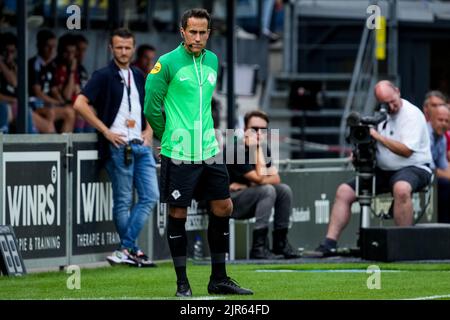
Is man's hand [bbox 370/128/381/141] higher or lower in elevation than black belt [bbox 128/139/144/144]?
higher

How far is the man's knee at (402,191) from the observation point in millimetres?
14484

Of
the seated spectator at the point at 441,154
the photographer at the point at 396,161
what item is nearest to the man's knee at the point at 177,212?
the photographer at the point at 396,161

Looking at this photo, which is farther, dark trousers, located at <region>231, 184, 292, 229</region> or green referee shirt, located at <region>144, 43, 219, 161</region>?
dark trousers, located at <region>231, 184, 292, 229</region>

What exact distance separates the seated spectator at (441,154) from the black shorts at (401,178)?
164cm

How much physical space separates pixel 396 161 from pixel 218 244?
15.8 ft

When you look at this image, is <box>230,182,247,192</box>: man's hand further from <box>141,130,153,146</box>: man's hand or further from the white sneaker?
the white sneaker

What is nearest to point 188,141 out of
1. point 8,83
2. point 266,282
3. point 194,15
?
point 194,15

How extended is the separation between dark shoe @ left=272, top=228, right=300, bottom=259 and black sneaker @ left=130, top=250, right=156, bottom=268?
1.78 m

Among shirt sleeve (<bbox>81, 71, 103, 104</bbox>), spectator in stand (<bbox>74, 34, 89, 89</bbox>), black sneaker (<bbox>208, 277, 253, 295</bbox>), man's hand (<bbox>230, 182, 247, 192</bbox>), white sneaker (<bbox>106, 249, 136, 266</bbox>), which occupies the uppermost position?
spectator in stand (<bbox>74, 34, 89, 89</bbox>)

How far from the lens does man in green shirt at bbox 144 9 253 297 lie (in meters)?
10.2

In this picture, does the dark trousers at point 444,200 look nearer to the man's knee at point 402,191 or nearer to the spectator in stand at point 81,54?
the man's knee at point 402,191

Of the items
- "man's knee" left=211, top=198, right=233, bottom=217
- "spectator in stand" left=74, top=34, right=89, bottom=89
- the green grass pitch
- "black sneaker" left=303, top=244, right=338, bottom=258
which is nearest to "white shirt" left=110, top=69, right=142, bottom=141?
the green grass pitch

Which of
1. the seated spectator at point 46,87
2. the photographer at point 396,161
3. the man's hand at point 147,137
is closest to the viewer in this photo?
the man's hand at point 147,137

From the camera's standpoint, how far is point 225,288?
10.4 metres
